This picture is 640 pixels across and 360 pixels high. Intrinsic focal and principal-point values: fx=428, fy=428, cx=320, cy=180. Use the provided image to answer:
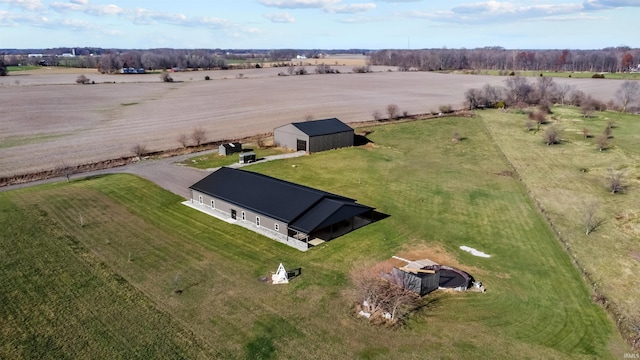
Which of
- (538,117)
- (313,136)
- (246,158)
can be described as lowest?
(246,158)

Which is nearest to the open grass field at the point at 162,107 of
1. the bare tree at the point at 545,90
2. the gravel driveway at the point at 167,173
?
the gravel driveway at the point at 167,173

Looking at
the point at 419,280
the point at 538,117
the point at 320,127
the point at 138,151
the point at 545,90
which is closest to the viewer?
the point at 419,280

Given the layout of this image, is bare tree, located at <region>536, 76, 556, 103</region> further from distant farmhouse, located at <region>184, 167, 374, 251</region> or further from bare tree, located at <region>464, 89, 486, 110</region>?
distant farmhouse, located at <region>184, 167, 374, 251</region>

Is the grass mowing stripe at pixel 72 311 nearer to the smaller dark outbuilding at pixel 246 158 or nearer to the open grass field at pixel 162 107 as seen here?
the smaller dark outbuilding at pixel 246 158

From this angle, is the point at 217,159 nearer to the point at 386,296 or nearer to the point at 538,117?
the point at 386,296

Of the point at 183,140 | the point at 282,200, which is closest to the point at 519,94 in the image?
the point at 183,140

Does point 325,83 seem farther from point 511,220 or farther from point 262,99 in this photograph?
point 511,220

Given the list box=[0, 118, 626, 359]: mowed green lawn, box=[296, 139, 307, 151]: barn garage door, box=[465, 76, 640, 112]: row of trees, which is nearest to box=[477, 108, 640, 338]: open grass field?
box=[0, 118, 626, 359]: mowed green lawn
